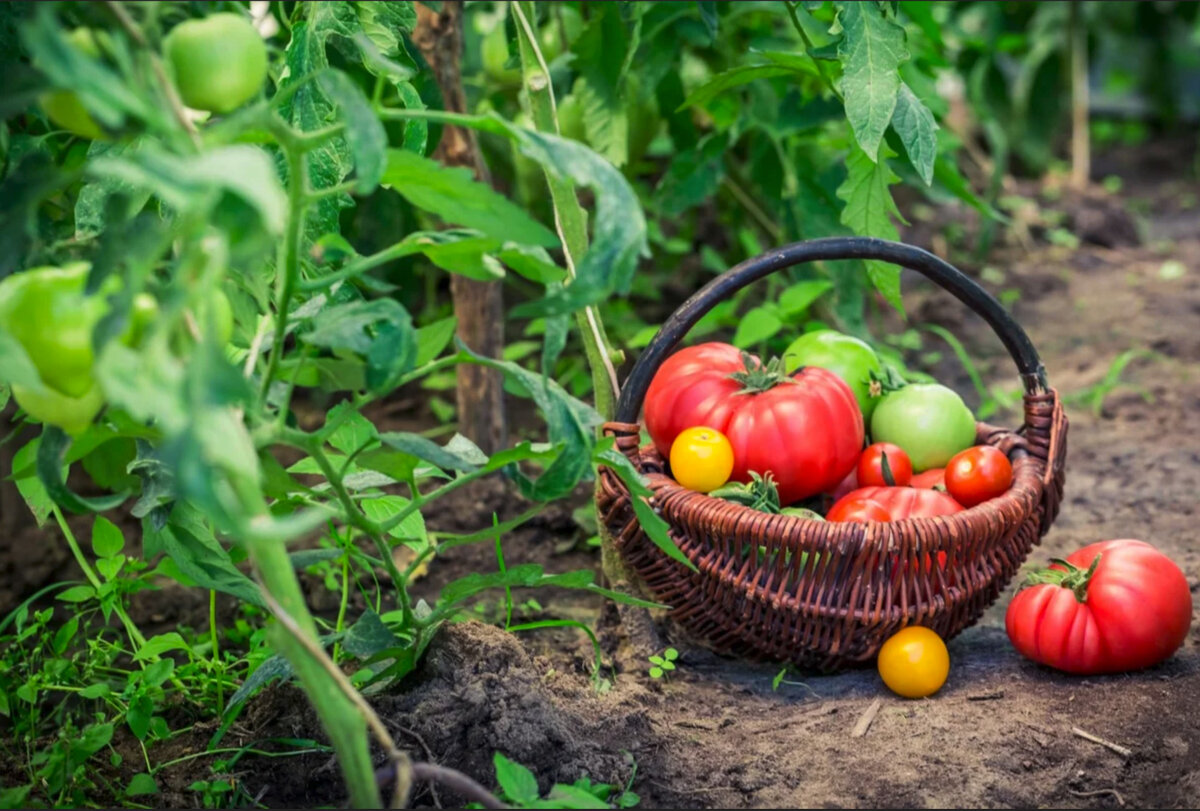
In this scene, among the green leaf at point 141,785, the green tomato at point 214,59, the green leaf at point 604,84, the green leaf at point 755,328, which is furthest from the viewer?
the green leaf at point 755,328

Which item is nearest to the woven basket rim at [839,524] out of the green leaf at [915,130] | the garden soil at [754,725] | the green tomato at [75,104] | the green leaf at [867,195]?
the garden soil at [754,725]

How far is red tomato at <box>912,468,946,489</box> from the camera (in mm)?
1618

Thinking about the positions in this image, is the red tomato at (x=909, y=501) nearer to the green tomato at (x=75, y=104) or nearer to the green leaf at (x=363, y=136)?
the green leaf at (x=363, y=136)

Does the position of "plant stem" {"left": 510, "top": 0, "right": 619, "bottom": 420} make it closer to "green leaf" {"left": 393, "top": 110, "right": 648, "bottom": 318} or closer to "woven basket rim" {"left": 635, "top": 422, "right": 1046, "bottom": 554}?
"woven basket rim" {"left": 635, "top": 422, "right": 1046, "bottom": 554}

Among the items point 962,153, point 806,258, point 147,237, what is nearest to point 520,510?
point 806,258

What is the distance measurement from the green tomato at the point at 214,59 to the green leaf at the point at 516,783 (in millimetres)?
607

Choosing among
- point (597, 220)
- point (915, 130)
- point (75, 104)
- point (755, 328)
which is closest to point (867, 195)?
point (915, 130)

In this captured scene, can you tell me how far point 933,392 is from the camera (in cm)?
168

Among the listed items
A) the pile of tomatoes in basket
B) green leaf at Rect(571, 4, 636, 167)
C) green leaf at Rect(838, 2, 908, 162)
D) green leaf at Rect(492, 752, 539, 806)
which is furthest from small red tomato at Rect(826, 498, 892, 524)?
green leaf at Rect(571, 4, 636, 167)

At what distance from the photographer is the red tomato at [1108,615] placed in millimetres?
1417

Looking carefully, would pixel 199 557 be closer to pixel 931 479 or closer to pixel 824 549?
pixel 824 549

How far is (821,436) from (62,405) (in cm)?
97

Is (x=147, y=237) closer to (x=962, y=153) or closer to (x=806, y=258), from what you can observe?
(x=806, y=258)

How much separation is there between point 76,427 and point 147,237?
195mm
